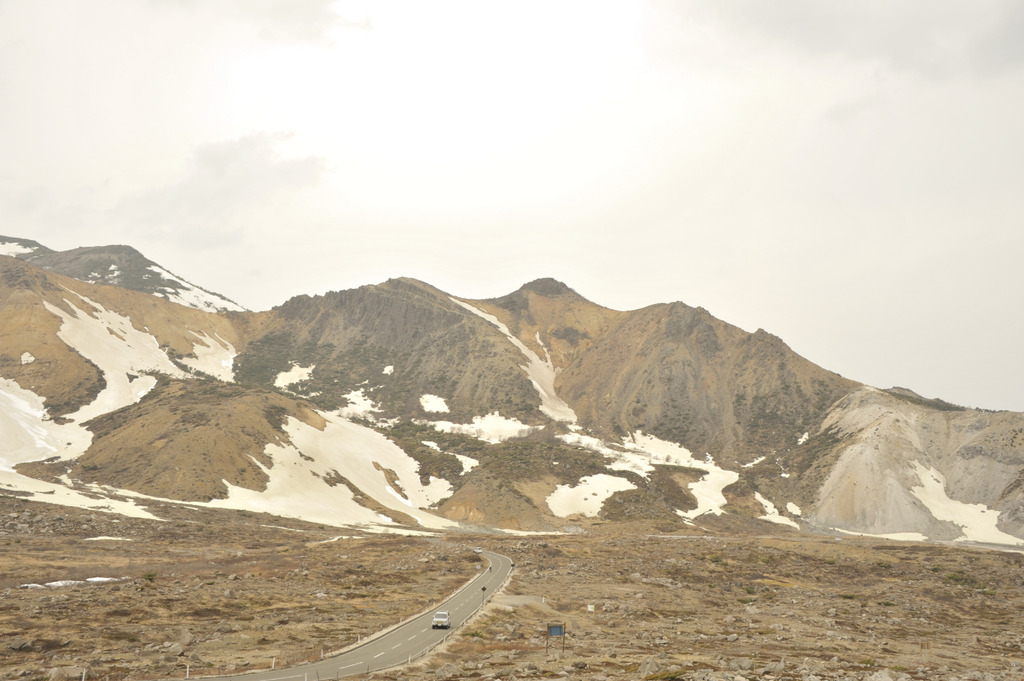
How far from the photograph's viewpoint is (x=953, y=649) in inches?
1843

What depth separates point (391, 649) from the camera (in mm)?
→ 39969

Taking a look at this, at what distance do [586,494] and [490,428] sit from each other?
56292mm

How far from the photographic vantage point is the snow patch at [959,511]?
119812 mm

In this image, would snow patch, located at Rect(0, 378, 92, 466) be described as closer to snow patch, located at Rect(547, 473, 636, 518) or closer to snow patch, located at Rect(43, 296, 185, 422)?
snow patch, located at Rect(43, 296, 185, 422)

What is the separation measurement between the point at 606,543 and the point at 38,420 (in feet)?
398

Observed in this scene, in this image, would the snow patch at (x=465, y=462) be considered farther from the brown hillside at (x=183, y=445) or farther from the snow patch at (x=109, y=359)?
the snow patch at (x=109, y=359)

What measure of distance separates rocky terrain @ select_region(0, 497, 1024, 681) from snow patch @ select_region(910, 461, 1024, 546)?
29500 mm

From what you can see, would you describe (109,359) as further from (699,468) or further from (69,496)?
A: (699,468)

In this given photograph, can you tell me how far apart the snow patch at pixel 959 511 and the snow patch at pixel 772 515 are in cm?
2503

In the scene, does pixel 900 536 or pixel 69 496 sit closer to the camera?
pixel 69 496

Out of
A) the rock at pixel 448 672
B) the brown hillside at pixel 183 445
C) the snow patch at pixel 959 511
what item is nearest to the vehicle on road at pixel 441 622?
the rock at pixel 448 672

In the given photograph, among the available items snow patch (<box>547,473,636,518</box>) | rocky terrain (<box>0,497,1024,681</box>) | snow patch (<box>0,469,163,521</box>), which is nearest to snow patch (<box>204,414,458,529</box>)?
rocky terrain (<box>0,497,1024,681</box>)

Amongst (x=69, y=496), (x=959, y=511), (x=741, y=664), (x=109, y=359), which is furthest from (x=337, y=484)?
(x=959, y=511)

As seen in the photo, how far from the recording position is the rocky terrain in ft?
117
